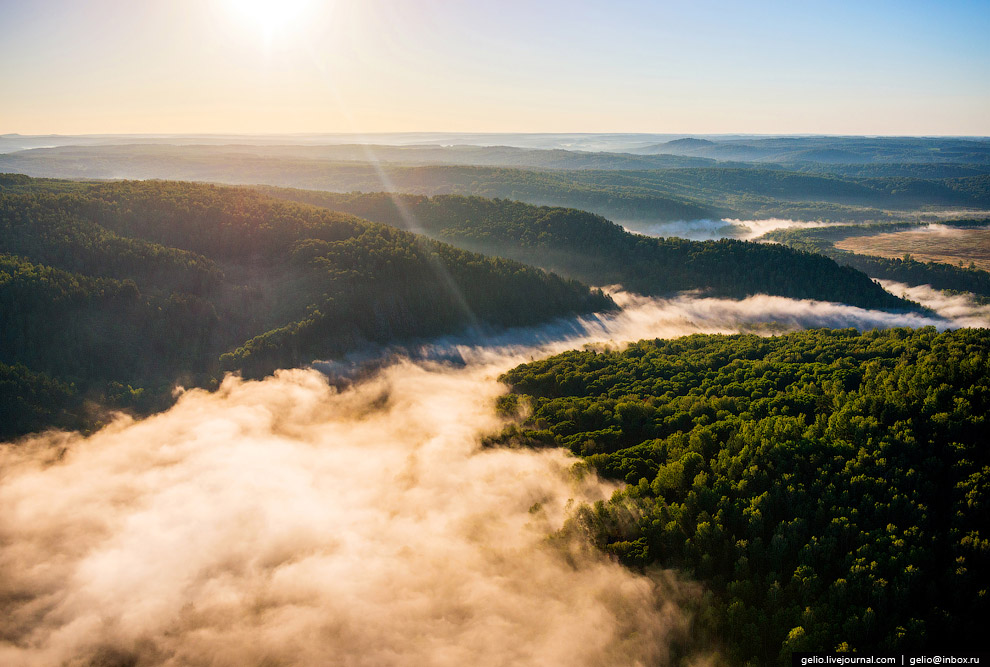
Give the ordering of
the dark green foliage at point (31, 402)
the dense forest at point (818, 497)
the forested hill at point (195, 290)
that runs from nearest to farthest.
Answer: 1. the dense forest at point (818, 497)
2. the dark green foliage at point (31, 402)
3. the forested hill at point (195, 290)

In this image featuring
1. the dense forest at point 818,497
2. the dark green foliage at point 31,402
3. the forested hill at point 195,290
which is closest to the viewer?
the dense forest at point 818,497

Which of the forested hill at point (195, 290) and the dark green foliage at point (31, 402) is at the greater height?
the forested hill at point (195, 290)

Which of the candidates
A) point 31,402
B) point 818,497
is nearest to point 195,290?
point 31,402

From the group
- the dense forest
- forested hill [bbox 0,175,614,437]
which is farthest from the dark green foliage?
the dense forest

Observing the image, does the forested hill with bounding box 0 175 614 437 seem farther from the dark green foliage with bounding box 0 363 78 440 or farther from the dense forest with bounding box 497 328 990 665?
the dense forest with bounding box 497 328 990 665

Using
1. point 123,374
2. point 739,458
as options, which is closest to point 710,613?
point 739,458

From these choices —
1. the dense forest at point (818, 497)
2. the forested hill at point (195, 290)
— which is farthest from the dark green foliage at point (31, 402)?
the dense forest at point (818, 497)

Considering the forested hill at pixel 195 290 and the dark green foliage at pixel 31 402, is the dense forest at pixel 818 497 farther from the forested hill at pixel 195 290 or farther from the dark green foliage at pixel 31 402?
the dark green foliage at pixel 31 402
